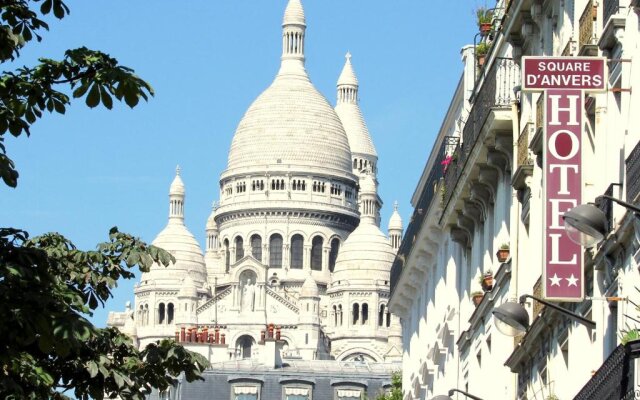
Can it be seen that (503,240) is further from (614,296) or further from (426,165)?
(426,165)

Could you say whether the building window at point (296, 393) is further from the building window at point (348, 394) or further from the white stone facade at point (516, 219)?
the white stone facade at point (516, 219)

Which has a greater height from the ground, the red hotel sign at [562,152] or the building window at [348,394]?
the building window at [348,394]

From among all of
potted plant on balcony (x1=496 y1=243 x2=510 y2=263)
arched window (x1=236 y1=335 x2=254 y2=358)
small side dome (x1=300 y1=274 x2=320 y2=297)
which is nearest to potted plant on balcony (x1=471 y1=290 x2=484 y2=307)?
potted plant on balcony (x1=496 y1=243 x2=510 y2=263)

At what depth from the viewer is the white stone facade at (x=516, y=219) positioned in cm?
2520

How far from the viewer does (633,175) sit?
2373 centimetres

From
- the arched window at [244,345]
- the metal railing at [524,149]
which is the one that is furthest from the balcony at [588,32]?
the arched window at [244,345]

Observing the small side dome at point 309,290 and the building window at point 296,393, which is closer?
the building window at point 296,393

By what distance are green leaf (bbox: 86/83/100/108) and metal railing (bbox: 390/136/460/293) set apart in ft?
56.5

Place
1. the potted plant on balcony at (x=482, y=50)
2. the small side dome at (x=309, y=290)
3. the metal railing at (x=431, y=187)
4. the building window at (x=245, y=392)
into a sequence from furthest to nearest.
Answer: the small side dome at (x=309, y=290) → the building window at (x=245, y=392) → the metal railing at (x=431, y=187) → the potted plant on balcony at (x=482, y=50)

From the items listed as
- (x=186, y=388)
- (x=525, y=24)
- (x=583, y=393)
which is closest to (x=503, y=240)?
(x=525, y=24)

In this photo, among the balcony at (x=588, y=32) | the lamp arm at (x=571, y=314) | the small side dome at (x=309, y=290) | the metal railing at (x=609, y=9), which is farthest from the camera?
the small side dome at (x=309, y=290)

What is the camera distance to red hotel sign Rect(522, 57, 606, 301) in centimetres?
2541

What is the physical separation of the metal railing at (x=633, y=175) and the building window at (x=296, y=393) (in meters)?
67.1

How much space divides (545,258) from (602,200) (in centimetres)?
82
